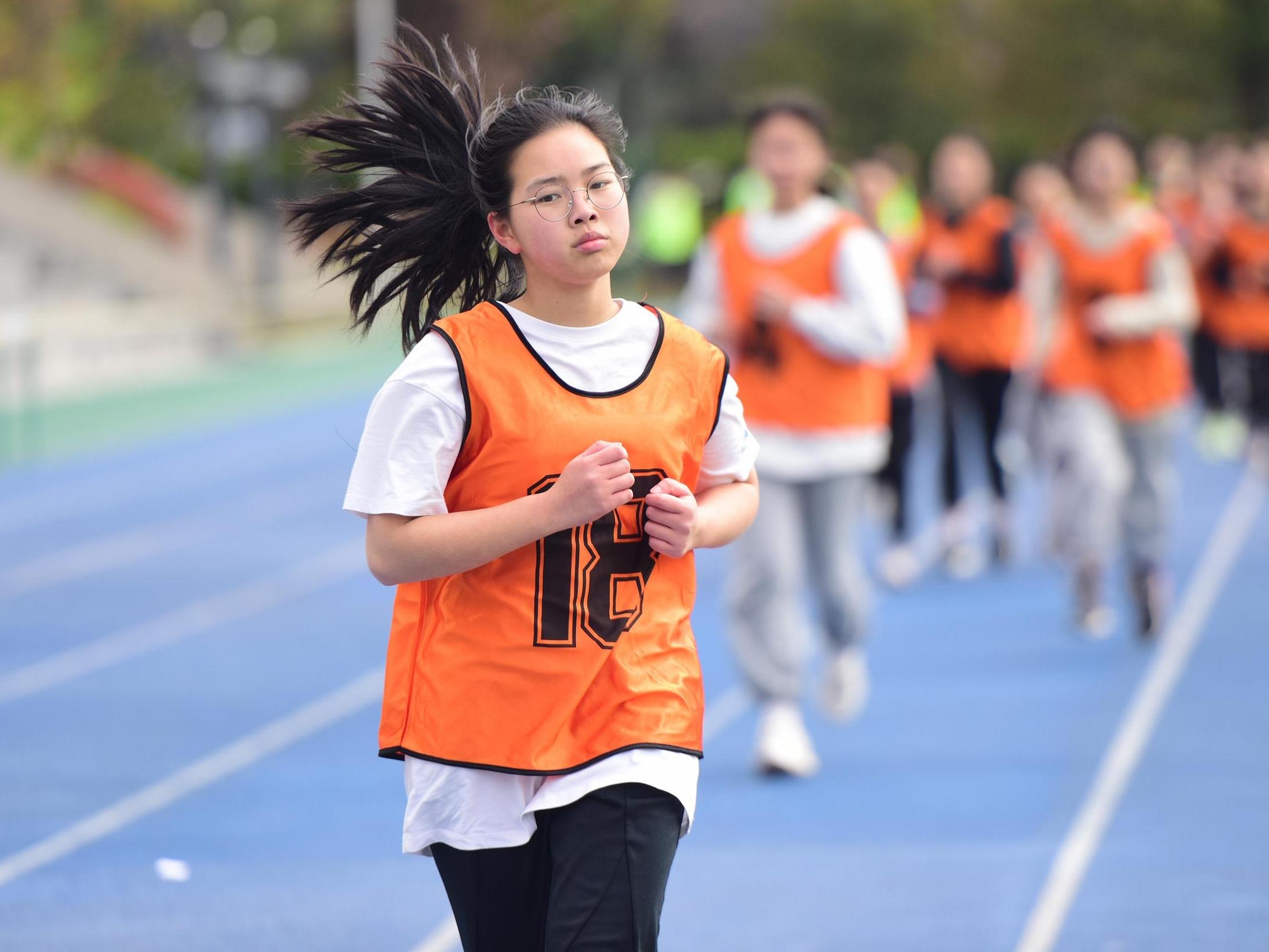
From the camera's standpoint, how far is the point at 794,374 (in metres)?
6.84

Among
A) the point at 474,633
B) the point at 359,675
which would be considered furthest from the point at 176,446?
the point at 474,633

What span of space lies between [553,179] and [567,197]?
4cm

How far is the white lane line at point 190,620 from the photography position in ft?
28.5

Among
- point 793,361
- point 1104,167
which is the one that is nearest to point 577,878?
point 793,361

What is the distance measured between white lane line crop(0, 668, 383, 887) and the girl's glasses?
3.20m

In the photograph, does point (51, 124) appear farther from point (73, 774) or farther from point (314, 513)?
point (73, 774)

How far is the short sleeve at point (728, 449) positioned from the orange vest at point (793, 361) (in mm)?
3257

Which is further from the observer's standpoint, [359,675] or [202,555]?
[202,555]

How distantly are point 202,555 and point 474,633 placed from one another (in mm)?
9127

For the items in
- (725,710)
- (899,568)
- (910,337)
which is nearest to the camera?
(725,710)

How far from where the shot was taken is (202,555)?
12023 mm

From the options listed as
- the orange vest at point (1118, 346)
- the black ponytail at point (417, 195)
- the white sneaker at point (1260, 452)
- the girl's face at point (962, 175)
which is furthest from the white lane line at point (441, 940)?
the white sneaker at point (1260, 452)

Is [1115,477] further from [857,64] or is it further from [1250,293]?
[857,64]

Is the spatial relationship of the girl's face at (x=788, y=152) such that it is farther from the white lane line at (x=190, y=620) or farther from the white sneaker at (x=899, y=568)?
the white sneaker at (x=899, y=568)
